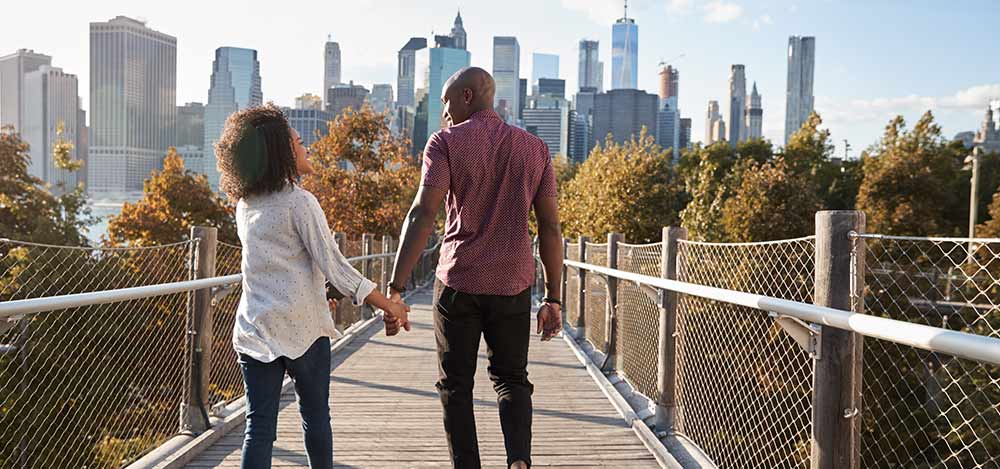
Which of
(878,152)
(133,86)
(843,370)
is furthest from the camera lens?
→ (133,86)

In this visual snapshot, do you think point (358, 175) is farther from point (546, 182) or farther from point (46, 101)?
point (46, 101)

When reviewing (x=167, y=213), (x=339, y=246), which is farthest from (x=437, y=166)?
(x=167, y=213)

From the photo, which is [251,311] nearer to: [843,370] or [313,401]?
[313,401]

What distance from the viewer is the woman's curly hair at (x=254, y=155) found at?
2.80 meters

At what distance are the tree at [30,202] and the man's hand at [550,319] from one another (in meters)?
25.3

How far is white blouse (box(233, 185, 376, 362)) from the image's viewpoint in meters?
2.80

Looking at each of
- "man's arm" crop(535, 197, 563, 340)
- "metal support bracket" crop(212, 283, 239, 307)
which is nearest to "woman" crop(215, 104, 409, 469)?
"man's arm" crop(535, 197, 563, 340)

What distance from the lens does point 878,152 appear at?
4231 centimetres

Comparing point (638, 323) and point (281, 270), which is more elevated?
point (281, 270)

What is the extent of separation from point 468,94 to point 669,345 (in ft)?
6.75

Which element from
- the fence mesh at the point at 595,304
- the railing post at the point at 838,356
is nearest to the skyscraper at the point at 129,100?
the fence mesh at the point at 595,304

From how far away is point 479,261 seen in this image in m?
3.13

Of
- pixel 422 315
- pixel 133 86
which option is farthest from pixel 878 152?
pixel 133 86

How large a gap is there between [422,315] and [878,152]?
116ft
